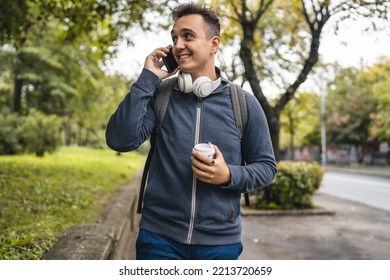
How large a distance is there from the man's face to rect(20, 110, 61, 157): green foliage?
16225 millimetres

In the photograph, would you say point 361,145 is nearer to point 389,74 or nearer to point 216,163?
point 389,74

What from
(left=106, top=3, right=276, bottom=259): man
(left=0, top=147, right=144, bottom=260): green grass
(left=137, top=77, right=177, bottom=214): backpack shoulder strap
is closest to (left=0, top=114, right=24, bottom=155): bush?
(left=0, top=147, right=144, bottom=260): green grass

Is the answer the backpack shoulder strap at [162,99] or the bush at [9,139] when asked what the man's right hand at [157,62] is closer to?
the backpack shoulder strap at [162,99]

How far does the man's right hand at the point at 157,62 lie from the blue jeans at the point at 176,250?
2.59 feet

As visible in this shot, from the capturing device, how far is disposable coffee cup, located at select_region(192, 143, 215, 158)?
5.87ft

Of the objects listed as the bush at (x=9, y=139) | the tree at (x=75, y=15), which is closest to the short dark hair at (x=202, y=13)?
the tree at (x=75, y=15)

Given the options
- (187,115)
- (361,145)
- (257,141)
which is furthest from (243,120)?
(361,145)

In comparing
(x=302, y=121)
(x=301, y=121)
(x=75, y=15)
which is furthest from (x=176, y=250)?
(x=302, y=121)

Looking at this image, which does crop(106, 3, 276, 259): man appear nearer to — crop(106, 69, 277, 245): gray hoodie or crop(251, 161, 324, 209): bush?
crop(106, 69, 277, 245): gray hoodie

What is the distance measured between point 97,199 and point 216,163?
631 centimetres

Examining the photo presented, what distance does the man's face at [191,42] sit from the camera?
6.66 ft

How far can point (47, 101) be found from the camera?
26609mm

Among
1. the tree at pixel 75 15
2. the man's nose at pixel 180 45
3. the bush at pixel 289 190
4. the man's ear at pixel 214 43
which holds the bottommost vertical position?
the bush at pixel 289 190

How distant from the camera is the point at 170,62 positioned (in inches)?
83.8
